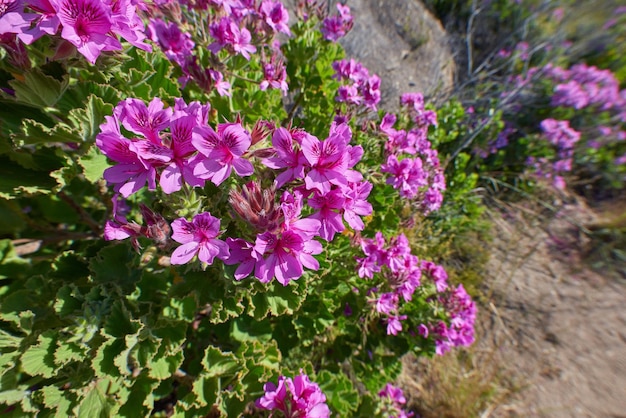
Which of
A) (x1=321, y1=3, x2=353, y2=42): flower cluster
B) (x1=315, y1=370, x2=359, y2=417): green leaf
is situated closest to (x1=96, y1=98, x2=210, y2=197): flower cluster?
(x1=321, y1=3, x2=353, y2=42): flower cluster

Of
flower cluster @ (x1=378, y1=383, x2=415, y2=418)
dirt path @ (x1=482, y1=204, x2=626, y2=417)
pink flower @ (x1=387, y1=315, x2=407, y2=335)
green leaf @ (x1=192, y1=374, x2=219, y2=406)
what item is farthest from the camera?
dirt path @ (x1=482, y1=204, x2=626, y2=417)

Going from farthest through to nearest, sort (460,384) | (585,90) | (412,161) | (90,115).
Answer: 1. (585,90)
2. (460,384)
3. (412,161)
4. (90,115)

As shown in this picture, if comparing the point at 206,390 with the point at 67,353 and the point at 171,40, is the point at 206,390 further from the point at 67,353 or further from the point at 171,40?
the point at 171,40

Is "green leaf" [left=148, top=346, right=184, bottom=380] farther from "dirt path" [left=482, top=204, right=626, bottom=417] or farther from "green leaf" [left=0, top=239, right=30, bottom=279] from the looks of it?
"dirt path" [left=482, top=204, right=626, bottom=417]

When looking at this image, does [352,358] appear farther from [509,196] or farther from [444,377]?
[509,196]

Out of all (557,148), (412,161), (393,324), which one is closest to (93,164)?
(412,161)

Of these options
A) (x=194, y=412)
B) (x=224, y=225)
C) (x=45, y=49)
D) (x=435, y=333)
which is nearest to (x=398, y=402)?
(x=435, y=333)

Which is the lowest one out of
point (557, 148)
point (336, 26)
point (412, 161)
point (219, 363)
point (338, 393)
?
point (338, 393)
